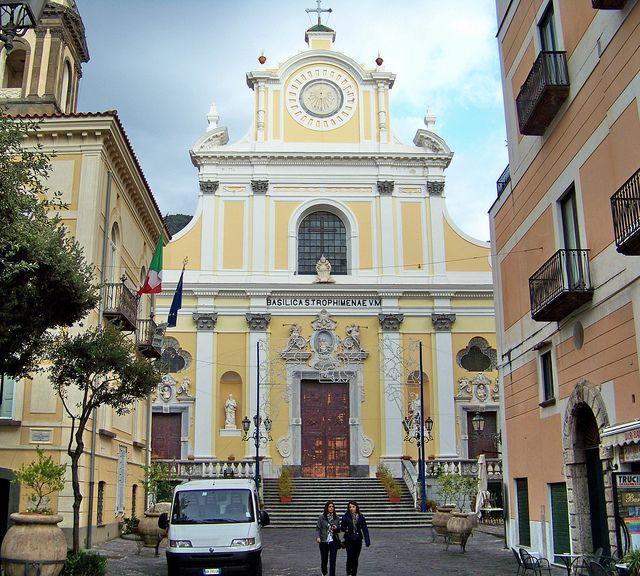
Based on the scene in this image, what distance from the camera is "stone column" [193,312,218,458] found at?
3206 centimetres

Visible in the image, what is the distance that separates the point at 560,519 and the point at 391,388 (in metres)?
18.5

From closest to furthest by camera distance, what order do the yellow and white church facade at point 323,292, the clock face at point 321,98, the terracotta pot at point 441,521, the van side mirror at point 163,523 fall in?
the van side mirror at point 163,523
the terracotta pot at point 441,521
the yellow and white church facade at point 323,292
the clock face at point 321,98

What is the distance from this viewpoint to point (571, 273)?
1346 cm

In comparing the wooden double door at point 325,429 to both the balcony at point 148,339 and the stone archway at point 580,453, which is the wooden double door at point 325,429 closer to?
the balcony at point 148,339

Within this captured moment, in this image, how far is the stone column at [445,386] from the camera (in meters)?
32.6

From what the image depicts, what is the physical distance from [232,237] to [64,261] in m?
23.8

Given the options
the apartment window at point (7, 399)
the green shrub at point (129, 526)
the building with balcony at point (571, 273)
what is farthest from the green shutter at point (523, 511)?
the apartment window at point (7, 399)

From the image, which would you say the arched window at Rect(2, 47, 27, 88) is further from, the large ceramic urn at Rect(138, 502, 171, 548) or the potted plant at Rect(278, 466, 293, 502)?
the potted plant at Rect(278, 466, 293, 502)

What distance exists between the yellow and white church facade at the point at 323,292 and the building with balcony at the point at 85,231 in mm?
8226

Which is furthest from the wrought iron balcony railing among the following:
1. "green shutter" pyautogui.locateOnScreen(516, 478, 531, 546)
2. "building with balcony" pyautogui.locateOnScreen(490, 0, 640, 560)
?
"green shutter" pyautogui.locateOnScreen(516, 478, 531, 546)

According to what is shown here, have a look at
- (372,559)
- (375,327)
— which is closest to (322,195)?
(375,327)

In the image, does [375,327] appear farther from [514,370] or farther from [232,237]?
[514,370]

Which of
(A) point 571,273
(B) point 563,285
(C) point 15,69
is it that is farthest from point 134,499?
(A) point 571,273

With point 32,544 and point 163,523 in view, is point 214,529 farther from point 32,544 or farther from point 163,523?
point 32,544
